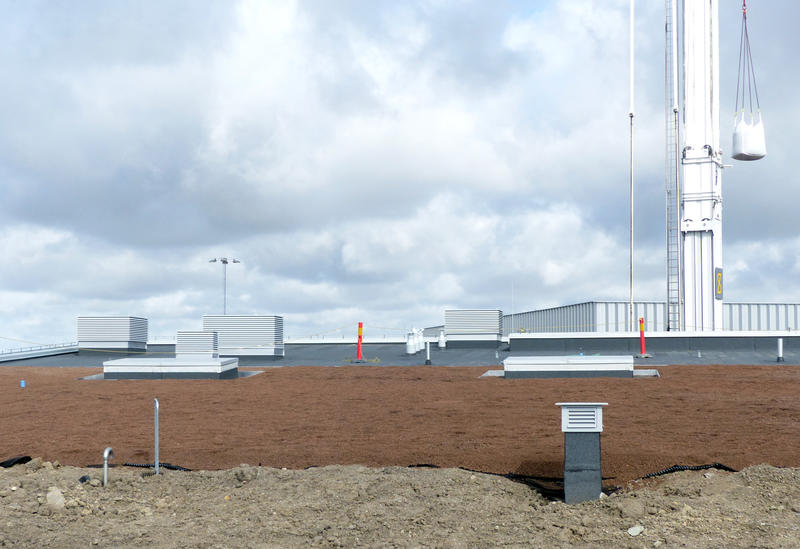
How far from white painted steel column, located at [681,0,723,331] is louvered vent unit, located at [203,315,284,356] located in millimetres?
18054

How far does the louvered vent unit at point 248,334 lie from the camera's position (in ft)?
108

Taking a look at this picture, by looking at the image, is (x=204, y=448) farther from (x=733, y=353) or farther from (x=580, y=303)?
(x=580, y=303)

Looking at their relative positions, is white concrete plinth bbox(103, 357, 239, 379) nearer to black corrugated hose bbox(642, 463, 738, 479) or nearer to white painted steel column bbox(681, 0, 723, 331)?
black corrugated hose bbox(642, 463, 738, 479)

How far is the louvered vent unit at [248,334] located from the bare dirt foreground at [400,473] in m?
15.0

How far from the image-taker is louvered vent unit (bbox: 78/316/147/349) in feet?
122

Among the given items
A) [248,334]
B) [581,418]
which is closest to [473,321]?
[248,334]

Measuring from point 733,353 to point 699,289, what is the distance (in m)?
4.38

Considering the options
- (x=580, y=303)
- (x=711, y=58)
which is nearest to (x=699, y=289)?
(x=711, y=58)

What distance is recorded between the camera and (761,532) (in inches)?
293

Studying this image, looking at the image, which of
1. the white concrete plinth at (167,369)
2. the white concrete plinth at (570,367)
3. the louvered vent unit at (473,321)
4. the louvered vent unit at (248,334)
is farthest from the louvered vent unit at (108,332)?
the white concrete plinth at (570,367)

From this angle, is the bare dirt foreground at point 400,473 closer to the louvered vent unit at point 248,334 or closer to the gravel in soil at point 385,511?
the gravel in soil at point 385,511

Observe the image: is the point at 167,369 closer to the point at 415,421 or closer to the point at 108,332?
the point at 415,421

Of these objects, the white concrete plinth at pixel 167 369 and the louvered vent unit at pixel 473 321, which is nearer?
the white concrete plinth at pixel 167 369

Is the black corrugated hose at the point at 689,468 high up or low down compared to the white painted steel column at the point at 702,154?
down
